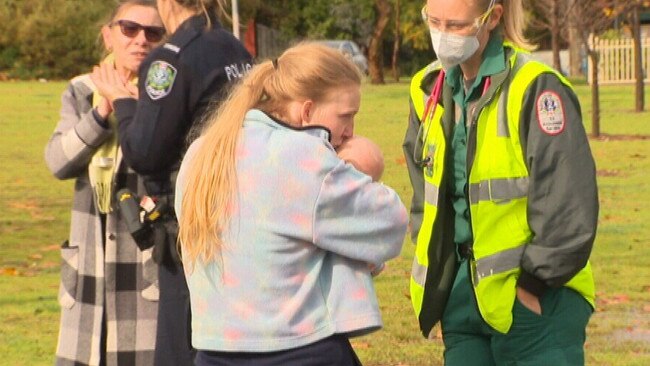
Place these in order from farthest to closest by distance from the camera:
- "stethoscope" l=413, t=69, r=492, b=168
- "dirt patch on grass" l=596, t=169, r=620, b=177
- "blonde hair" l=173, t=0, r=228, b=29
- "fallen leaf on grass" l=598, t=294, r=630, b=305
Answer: "dirt patch on grass" l=596, t=169, r=620, b=177, "fallen leaf on grass" l=598, t=294, r=630, b=305, "blonde hair" l=173, t=0, r=228, b=29, "stethoscope" l=413, t=69, r=492, b=168

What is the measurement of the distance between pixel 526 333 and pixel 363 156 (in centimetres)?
91

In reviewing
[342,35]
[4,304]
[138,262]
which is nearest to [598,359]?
[138,262]

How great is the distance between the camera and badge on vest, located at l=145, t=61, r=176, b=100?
4516mm

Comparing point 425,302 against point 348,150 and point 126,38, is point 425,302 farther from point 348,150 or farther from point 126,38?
point 126,38

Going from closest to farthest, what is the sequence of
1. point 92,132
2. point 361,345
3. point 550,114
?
point 550,114, point 92,132, point 361,345

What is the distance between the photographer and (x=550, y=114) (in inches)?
157

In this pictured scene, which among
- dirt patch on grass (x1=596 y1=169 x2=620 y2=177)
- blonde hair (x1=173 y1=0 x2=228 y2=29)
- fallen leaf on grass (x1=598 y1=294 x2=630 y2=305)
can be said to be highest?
blonde hair (x1=173 y1=0 x2=228 y2=29)

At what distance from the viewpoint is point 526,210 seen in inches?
161

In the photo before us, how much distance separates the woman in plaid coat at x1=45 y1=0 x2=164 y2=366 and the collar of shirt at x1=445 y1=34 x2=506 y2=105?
1.22 meters

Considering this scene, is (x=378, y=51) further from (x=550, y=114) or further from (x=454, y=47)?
(x=550, y=114)

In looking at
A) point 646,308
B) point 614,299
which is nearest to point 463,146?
point 646,308

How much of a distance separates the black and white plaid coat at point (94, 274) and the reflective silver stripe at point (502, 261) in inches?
55.2

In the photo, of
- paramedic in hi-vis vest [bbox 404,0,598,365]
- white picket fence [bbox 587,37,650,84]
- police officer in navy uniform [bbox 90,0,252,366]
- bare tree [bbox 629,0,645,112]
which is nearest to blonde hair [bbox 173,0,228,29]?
police officer in navy uniform [bbox 90,0,252,366]

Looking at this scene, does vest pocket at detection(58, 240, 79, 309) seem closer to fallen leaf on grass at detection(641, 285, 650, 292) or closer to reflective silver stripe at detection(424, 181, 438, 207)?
reflective silver stripe at detection(424, 181, 438, 207)
